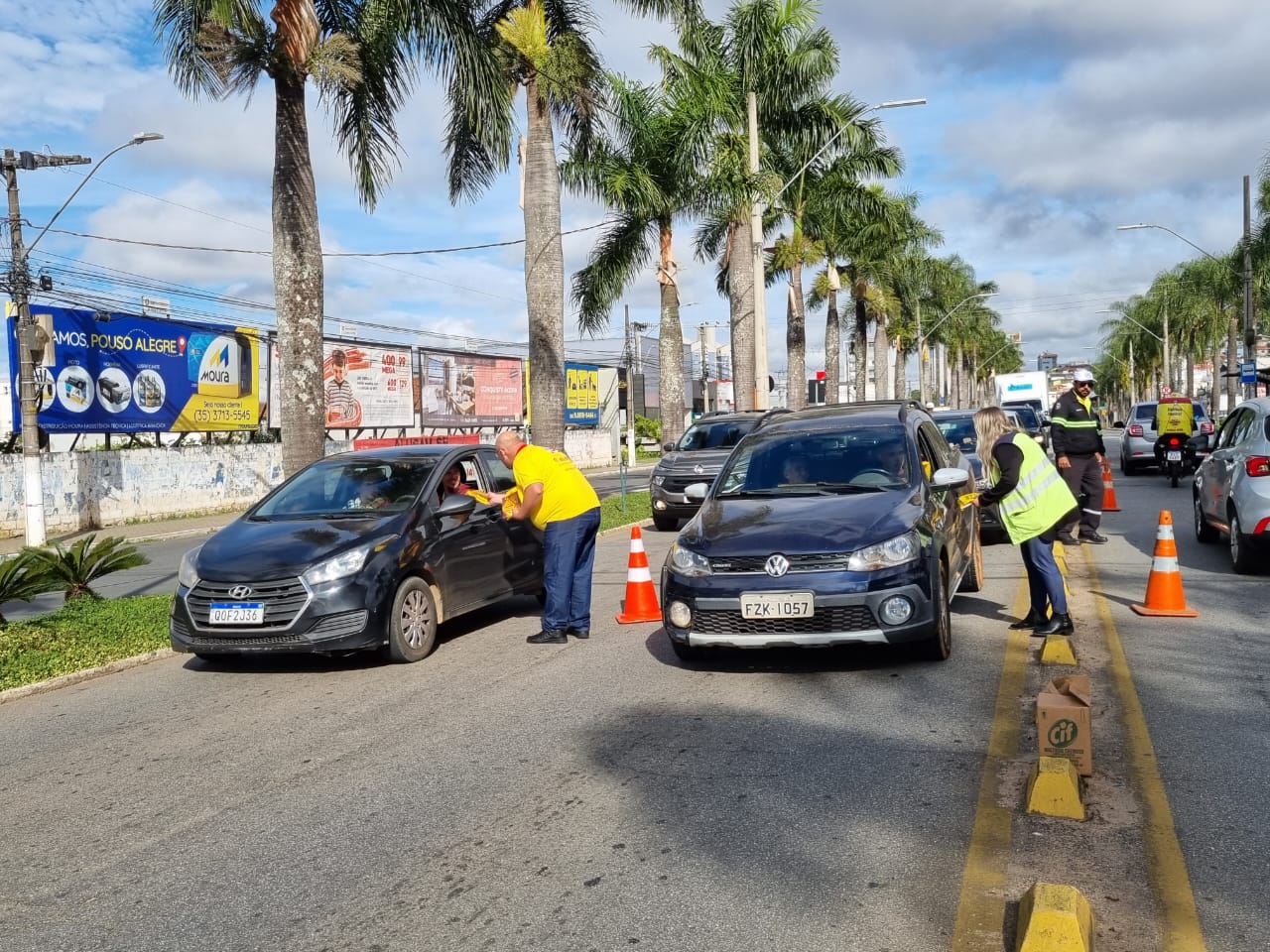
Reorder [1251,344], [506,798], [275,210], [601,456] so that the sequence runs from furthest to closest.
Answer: [601,456]
[1251,344]
[275,210]
[506,798]

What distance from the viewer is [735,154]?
25.8m

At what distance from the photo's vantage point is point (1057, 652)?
7.21 metres

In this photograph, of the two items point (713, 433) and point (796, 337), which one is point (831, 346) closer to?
point (796, 337)

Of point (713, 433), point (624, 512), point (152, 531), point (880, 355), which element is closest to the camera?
point (713, 433)

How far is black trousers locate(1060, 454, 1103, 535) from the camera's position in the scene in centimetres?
1303

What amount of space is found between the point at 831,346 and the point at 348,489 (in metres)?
34.2

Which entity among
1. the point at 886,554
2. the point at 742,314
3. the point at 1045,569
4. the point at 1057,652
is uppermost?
the point at 742,314

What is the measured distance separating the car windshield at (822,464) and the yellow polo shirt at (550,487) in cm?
107

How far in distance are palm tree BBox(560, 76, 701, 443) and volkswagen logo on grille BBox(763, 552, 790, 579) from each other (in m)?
16.6

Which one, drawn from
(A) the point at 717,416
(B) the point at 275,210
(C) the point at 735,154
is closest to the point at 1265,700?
(B) the point at 275,210

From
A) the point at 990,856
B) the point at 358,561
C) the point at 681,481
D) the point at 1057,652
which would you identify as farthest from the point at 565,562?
the point at 681,481

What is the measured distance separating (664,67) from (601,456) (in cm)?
2604

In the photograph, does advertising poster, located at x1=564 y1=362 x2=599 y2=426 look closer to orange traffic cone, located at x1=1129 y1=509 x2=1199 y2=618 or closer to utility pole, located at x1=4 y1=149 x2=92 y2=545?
utility pole, located at x1=4 y1=149 x2=92 y2=545

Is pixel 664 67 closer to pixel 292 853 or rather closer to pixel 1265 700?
pixel 1265 700
